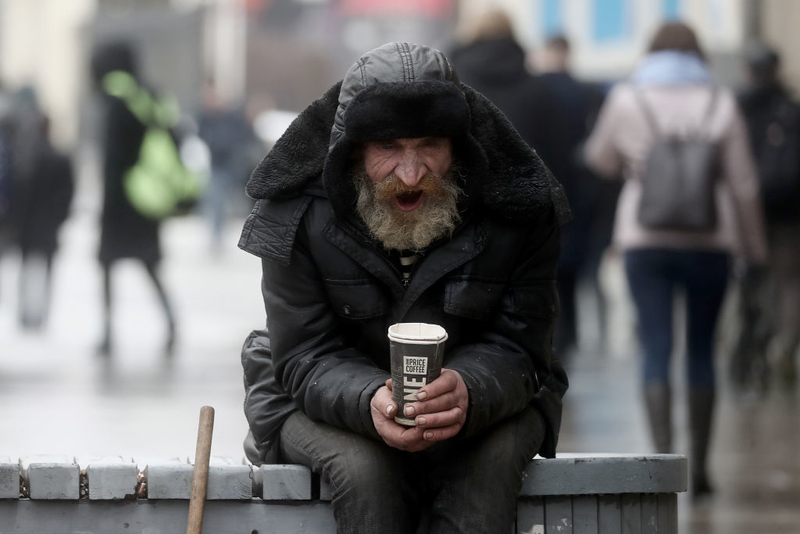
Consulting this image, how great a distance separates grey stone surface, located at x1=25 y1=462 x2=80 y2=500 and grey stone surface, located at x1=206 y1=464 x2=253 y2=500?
29 centimetres

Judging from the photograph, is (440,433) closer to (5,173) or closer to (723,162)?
(723,162)

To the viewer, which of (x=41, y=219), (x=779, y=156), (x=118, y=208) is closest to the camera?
(x=779, y=156)

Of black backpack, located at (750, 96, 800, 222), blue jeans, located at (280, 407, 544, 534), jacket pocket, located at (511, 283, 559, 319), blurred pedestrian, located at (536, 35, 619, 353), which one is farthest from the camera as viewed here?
blurred pedestrian, located at (536, 35, 619, 353)

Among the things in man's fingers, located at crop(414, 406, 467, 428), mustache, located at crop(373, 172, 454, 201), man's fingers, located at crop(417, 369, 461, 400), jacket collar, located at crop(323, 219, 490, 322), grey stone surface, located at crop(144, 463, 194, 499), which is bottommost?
grey stone surface, located at crop(144, 463, 194, 499)

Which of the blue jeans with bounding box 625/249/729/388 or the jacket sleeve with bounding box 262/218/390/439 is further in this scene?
the blue jeans with bounding box 625/249/729/388

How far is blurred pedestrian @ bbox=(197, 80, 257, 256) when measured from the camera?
19844mm

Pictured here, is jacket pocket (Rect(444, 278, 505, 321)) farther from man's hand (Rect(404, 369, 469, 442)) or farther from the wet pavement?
the wet pavement

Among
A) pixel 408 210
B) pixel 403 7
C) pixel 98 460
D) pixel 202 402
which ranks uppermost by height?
pixel 403 7

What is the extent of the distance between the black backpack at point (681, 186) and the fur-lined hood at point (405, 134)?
2.57 m

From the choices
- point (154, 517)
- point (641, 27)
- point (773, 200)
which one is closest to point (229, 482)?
point (154, 517)

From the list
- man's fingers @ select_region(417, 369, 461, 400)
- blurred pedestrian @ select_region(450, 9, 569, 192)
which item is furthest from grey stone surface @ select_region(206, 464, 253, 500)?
blurred pedestrian @ select_region(450, 9, 569, 192)

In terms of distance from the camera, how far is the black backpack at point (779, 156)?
866cm

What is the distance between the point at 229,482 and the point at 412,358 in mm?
604

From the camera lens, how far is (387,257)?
3533mm
